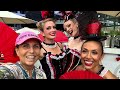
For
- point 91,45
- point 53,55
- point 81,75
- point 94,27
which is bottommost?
point 81,75

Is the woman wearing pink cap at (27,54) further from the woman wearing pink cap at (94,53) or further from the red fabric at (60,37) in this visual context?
the woman wearing pink cap at (94,53)

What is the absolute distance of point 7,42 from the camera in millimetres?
3051

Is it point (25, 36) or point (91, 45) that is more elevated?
point (25, 36)

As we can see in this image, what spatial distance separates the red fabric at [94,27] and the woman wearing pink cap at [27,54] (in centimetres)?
68

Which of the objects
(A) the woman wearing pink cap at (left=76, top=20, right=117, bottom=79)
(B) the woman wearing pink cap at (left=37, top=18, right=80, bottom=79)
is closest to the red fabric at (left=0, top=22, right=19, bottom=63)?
(B) the woman wearing pink cap at (left=37, top=18, right=80, bottom=79)

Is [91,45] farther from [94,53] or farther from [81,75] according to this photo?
[81,75]

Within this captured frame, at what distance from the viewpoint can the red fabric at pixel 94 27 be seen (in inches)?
123

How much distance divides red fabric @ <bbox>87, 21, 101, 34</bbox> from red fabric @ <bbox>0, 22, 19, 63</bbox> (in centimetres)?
94

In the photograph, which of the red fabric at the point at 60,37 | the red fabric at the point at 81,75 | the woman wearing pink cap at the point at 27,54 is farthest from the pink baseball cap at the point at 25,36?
the red fabric at the point at 81,75

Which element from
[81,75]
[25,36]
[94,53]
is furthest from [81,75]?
[25,36]

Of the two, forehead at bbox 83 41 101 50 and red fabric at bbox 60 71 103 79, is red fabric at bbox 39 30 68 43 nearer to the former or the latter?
forehead at bbox 83 41 101 50

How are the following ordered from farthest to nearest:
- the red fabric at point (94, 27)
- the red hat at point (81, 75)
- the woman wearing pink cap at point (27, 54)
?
the red fabric at point (94, 27) → the red hat at point (81, 75) → the woman wearing pink cap at point (27, 54)

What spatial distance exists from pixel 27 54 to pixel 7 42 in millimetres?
316

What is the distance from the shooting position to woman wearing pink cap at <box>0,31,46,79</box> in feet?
9.43
